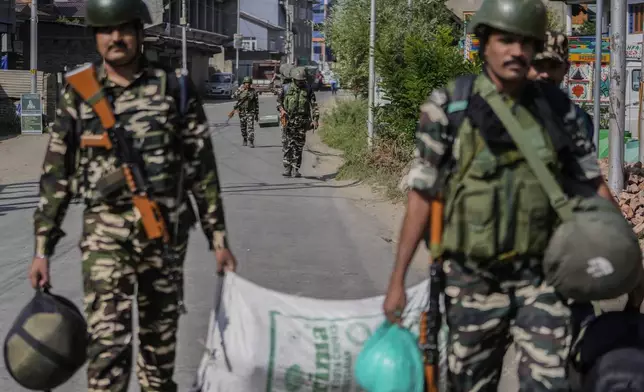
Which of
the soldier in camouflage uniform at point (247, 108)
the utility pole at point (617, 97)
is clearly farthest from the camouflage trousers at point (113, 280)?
the soldier in camouflage uniform at point (247, 108)

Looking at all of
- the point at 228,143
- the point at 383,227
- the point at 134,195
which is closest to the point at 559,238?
the point at 134,195

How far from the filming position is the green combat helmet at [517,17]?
12.1 ft

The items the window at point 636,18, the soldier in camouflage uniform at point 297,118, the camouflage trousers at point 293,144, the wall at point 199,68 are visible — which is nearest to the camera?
the camouflage trousers at point 293,144

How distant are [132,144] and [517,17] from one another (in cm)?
169

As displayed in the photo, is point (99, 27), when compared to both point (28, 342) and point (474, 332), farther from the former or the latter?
point (474, 332)

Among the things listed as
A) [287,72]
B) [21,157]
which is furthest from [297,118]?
[21,157]

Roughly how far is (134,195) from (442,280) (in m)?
1.35

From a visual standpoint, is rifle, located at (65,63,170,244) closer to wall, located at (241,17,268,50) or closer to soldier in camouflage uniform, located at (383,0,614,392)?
soldier in camouflage uniform, located at (383,0,614,392)

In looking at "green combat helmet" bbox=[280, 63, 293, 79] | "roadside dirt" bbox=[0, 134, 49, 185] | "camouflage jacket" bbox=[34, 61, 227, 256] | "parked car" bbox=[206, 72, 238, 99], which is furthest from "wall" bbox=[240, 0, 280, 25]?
"camouflage jacket" bbox=[34, 61, 227, 256]

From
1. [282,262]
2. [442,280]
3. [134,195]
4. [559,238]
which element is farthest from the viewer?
[282,262]

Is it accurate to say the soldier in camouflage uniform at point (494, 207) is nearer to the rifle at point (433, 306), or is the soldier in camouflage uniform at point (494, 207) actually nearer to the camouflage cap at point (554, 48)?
the rifle at point (433, 306)

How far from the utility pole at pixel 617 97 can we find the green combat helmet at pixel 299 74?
8484 millimetres

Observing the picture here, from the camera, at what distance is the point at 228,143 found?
26.2 metres

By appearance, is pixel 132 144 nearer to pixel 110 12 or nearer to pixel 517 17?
pixel 110 12
